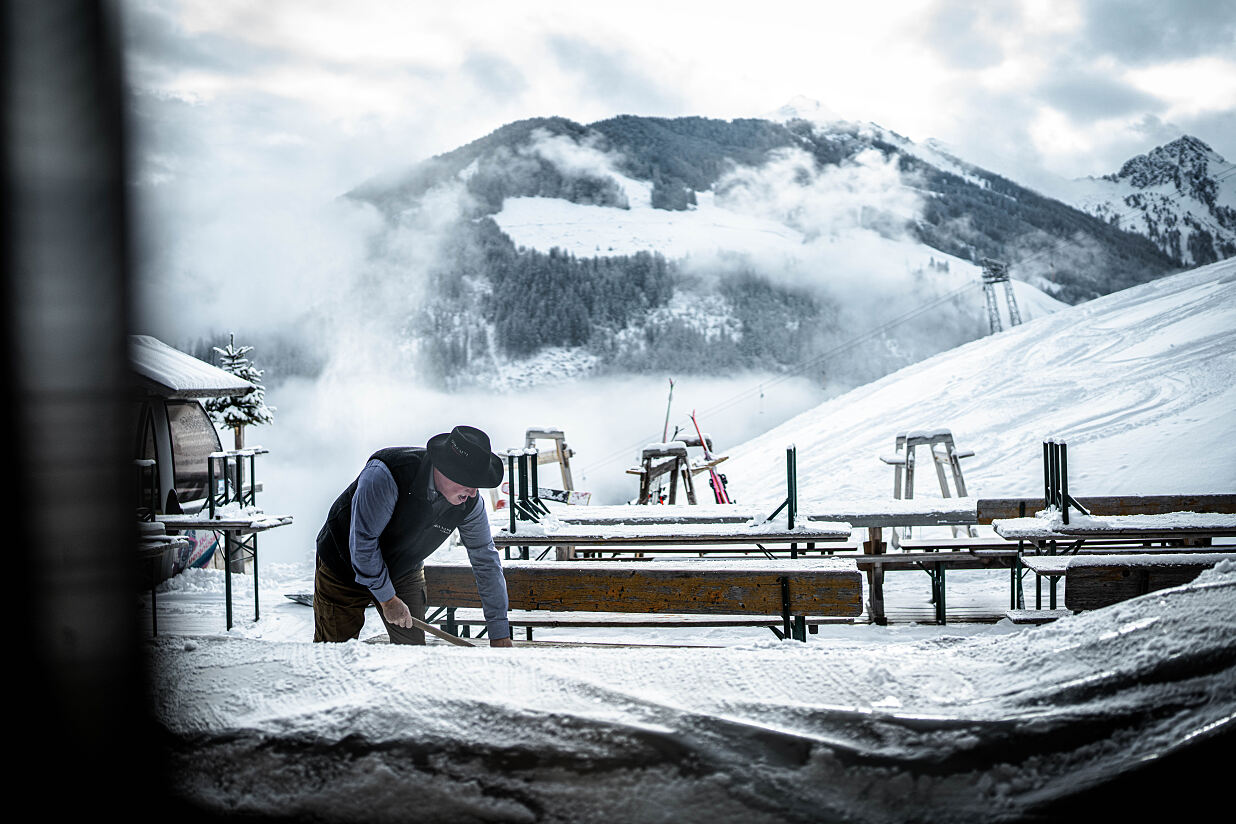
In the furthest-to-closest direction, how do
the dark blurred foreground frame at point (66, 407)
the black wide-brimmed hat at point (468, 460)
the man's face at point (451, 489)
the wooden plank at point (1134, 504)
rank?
the wooden plank at point (1134, 504), the man's face at point (451, 489), the black wide-brimmed hat at point (468, 460), the dark blurred foreground frame at point (66, 407)

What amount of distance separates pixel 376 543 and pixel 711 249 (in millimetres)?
62709

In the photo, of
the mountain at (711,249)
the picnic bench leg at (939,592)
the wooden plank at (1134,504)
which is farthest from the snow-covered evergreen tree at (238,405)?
the mountain at (711,249)

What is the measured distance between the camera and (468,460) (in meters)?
2.99

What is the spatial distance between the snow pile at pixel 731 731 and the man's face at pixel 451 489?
6.01ft

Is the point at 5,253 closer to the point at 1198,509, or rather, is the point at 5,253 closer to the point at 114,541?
the point at 114,541

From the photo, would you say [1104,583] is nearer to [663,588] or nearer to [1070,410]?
[663,588]

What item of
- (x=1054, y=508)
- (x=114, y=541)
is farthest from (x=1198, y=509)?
(x=114, y=541)

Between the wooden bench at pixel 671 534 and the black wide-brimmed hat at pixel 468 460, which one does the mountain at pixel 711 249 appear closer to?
the wooden bench at pixel 671 534

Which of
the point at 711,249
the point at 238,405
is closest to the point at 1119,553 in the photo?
the point at 238,405

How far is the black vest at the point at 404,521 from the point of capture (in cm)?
323

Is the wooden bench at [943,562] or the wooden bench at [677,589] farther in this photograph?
the wooden bench at [943,562]

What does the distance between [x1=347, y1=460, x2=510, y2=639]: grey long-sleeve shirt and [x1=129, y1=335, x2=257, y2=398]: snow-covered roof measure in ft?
25.8

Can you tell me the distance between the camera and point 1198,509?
7.40 m

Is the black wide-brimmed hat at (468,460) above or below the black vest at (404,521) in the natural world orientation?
above
